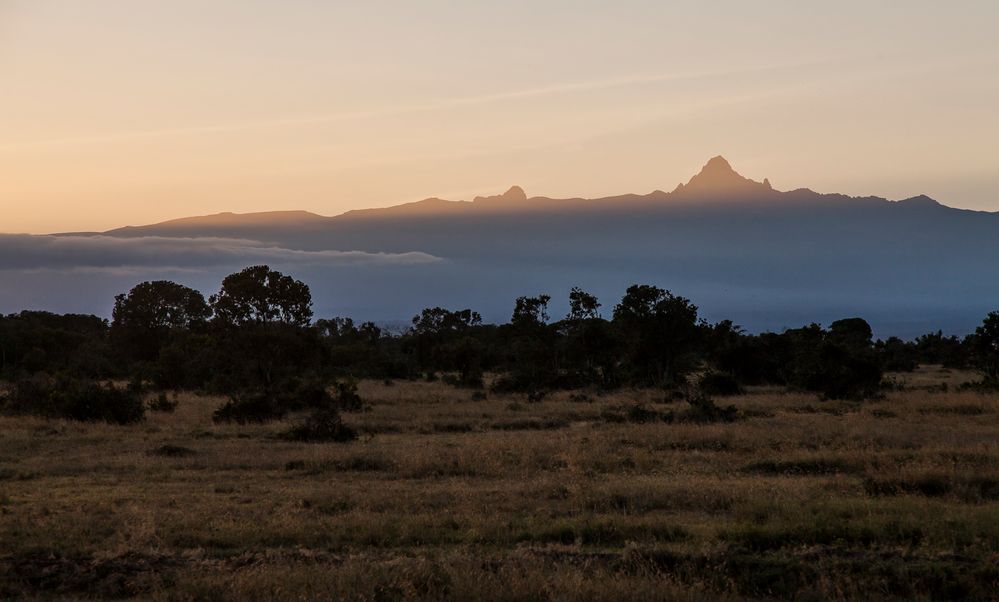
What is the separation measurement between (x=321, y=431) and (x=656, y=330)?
28.2 meters

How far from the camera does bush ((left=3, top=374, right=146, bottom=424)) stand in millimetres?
28828

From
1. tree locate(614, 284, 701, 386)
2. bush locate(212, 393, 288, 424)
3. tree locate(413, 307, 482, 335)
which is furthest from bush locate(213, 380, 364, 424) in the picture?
tree locate(413, 307, 482, 335)

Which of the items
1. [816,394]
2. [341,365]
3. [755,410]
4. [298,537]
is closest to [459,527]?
[298,537]

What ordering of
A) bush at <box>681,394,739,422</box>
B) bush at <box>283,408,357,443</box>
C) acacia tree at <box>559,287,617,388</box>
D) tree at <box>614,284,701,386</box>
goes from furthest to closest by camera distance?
1. acacia tree at <box>559,287,617,388</box>
2. tree at <box>614,284,701,386</box>
3. bush at <box>681,394,739,422</box>
4. bush at <box>283,408,357,443</box>

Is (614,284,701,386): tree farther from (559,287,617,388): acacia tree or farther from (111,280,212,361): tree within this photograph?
(111,280,212,361): tree

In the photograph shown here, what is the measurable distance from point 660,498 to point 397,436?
513 inches

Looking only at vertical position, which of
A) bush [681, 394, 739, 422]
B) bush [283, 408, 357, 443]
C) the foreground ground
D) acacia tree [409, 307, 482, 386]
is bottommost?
acacia tree [409, 307, 482, 386]

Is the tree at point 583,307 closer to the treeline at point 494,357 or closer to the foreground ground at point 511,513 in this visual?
the treeline at point 494,357

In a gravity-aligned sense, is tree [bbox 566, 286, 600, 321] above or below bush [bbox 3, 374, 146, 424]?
above

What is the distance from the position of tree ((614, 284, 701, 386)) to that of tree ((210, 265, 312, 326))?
19647mm

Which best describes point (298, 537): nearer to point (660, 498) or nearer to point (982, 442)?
point (660, 498)

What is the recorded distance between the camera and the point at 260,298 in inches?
2037

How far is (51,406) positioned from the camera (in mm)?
29641

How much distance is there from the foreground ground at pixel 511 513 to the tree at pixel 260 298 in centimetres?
2505
